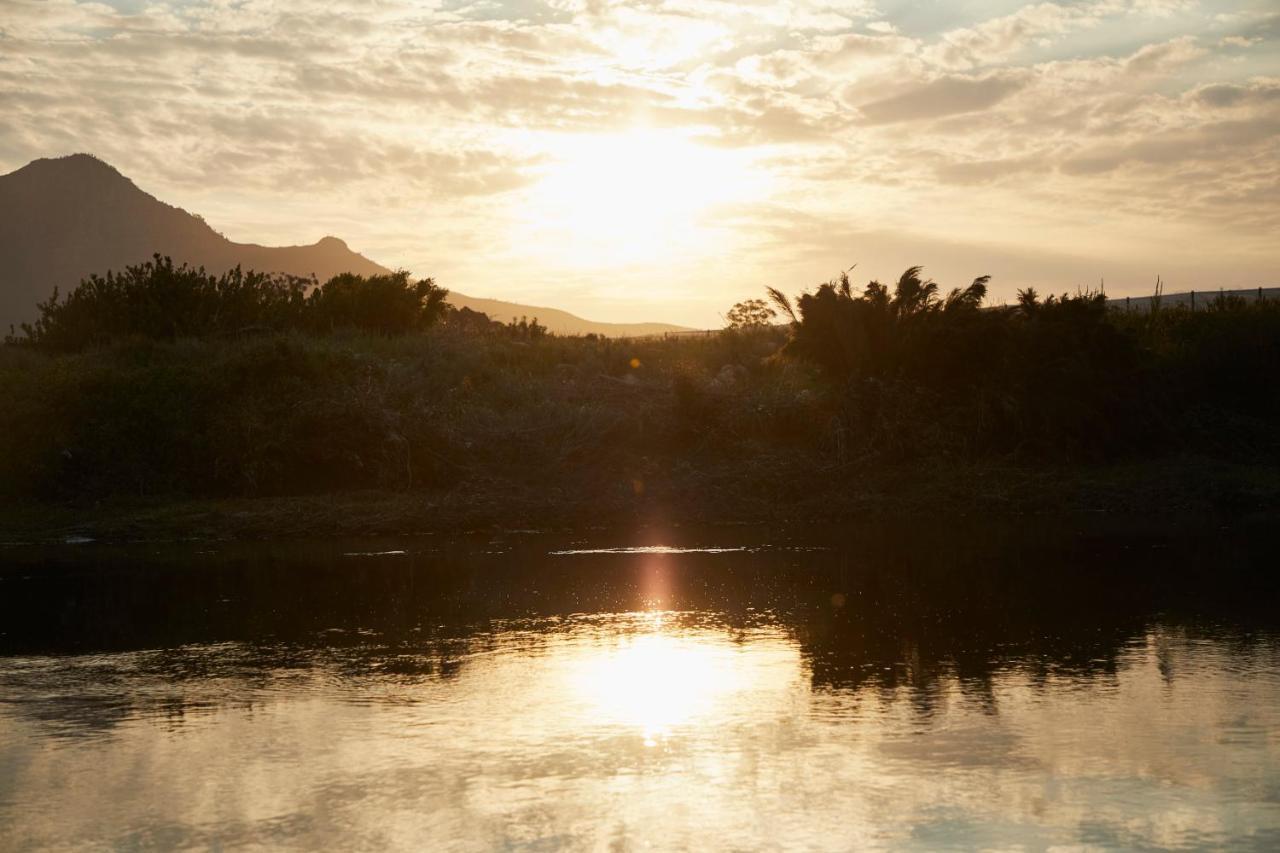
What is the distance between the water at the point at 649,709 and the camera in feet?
23.8

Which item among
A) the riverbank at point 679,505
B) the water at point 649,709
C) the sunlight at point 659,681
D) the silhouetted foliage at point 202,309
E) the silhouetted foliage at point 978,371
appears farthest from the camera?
the silhouetted foliage at point 202,309

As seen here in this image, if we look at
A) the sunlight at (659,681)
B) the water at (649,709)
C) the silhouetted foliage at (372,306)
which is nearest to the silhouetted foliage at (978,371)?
the water at (649,709)

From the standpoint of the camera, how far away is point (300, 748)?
9016mm

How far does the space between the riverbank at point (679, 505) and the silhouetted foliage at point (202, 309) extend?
12.3 metres

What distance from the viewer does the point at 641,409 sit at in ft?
108

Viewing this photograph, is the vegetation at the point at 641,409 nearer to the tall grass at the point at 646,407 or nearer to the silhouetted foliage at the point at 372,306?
the tall grass at the point at 646,407

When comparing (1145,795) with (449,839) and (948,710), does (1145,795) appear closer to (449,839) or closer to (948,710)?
(948,710)

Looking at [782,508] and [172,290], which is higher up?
[172,290]

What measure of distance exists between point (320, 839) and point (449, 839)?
0.70 m

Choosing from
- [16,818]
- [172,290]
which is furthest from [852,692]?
[172,290]

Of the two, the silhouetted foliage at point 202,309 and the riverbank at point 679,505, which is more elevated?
the silhouetted foliage at point 202,309

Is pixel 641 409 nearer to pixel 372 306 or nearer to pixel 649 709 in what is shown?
pixel 372 306

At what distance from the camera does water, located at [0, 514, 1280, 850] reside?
286 inches

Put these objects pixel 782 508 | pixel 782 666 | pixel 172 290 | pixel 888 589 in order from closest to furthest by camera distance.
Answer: pixel 782 666 → pixel 888 589 → pixel 782 508 → pixel 172 290
